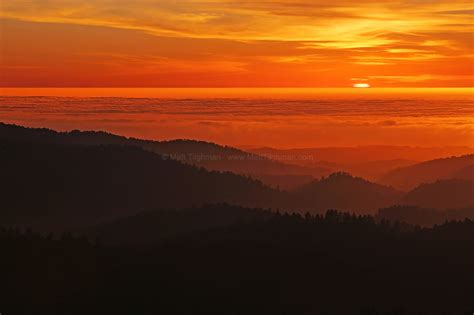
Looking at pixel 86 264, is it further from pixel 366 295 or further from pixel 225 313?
pixel 366 295

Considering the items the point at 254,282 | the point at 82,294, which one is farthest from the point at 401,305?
the point at 82,294

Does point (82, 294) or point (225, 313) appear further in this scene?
point (82, 294)

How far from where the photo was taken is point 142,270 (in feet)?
611

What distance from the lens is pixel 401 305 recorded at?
176m

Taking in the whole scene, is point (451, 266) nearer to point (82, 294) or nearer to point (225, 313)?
point (225, 313)

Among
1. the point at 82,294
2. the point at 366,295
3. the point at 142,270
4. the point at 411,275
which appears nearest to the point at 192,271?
the point at 142,270

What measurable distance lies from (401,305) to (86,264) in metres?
81.2

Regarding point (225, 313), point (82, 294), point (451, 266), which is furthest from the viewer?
point (451, 266)

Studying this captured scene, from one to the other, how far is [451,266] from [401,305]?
25.0 meters

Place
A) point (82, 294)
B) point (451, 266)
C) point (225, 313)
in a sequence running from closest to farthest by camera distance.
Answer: point (225, 313), point (82, 294), point (451, 266)

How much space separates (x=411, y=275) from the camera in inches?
7549

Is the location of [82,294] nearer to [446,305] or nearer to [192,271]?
[192,271]

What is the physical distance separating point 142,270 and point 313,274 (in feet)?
144

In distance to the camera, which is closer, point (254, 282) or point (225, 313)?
point (225, 313)
